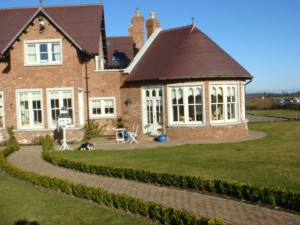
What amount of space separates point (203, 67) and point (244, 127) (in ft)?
15.9

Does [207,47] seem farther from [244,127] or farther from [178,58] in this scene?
[244,127]

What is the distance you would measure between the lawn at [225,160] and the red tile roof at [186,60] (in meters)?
4.79

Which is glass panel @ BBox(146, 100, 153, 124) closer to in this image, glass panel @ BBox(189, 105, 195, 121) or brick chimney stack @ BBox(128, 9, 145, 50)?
glass panel @ BBox(189, 105, 195, 121)

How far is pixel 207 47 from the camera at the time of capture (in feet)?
78.4

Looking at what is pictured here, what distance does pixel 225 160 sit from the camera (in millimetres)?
14602

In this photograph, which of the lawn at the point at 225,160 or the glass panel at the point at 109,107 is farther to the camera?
the glass panel at the point at 109,107

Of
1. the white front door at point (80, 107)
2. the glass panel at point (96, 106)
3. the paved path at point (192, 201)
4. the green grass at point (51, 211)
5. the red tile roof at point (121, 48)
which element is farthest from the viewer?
the red tile roof at point (121, 48)

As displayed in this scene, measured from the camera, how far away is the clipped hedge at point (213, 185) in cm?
848

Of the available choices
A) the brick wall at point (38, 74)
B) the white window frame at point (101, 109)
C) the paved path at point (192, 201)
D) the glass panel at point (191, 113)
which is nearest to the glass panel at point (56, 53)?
the brick wall at point (38, 74)

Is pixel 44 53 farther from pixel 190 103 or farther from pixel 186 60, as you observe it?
pixel 190 103

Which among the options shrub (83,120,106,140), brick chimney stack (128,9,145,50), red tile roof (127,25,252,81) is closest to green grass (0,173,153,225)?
shrub (83,120,106,140)

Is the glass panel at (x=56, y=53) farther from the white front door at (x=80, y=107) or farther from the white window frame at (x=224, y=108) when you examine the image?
the white window frame at (x=224, y=108)

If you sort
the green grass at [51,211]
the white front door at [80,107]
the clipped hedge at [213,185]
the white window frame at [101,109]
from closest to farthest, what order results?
the green grass at [51,211] → the clipped hedge at [213,185] → the white front door at [80,107] → the white window frame at [101,109]

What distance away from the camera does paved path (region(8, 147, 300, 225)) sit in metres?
7.90
